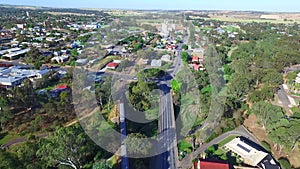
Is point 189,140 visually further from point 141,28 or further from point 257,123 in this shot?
point 141,28

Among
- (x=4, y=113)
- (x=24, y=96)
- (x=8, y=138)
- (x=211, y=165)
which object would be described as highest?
(x=24, y=96)

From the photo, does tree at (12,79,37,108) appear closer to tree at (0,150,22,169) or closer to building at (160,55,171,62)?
tree at (0,150,22,169)

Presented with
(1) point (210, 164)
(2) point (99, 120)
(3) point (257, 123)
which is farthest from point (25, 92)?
(3) point (257, 123)

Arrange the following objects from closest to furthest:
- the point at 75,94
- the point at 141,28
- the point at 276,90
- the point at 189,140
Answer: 1. the point at 189,140
2. the point at 75,94
3. the point at 276,90
4. the point at 141,28

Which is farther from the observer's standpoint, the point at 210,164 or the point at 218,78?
the point at 218,78

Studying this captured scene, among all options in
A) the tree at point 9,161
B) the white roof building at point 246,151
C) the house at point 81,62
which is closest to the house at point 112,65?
the house at point 81,62

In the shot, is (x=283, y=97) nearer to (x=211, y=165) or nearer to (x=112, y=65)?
(x=211, y=165)

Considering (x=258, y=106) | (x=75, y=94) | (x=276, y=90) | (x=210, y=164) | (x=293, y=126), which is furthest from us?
(x=276, y=90)

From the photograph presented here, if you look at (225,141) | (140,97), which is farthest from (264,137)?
(140,97)
